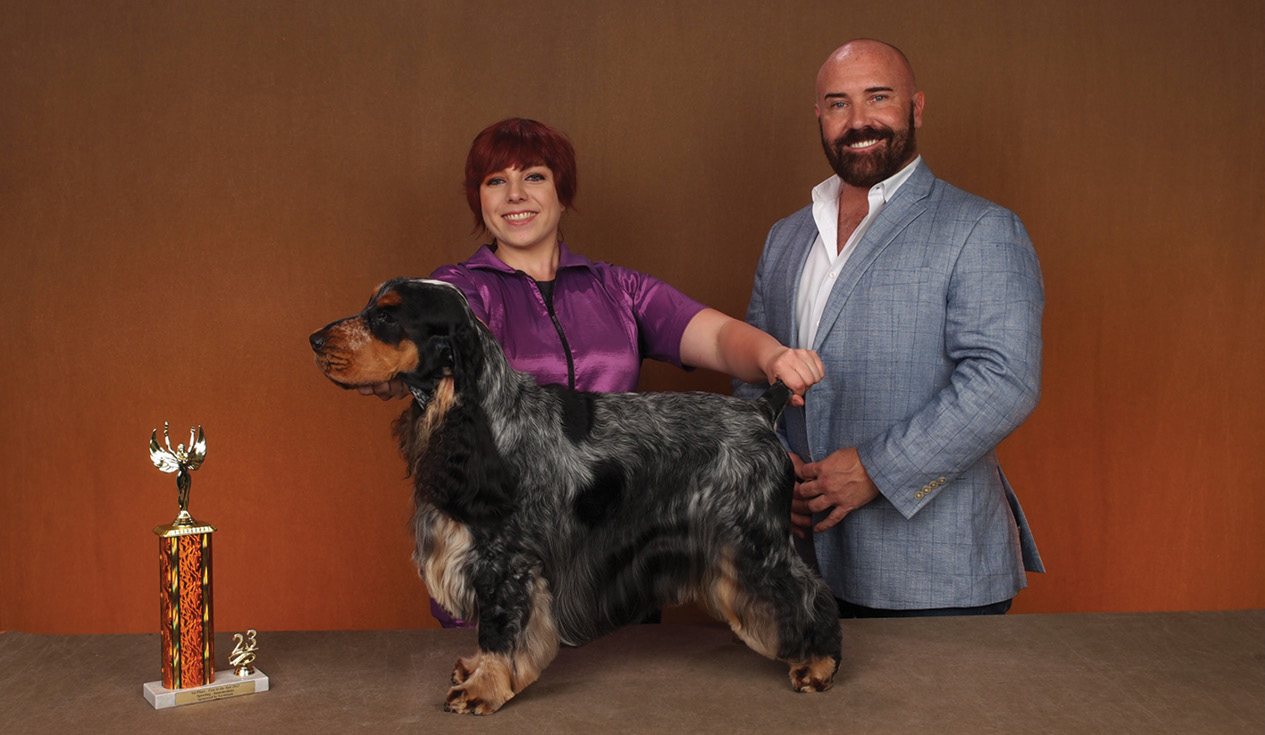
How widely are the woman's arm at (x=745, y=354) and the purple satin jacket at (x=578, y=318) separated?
0.20ft

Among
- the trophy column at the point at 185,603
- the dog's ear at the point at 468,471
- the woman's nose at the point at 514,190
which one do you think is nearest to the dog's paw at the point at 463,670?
the dog's ear at the point at 468,471

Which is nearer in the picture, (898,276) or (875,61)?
(898,276)

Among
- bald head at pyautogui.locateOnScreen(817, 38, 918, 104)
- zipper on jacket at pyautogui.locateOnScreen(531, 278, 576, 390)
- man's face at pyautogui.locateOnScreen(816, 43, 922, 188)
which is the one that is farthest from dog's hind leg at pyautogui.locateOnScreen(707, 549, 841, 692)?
bald head at pyautogui.locateOnScreen(817, 38, 918, 104)

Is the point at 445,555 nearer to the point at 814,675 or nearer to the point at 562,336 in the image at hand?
the point at 814,675

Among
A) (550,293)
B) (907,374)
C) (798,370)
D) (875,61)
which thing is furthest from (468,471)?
(875,61)

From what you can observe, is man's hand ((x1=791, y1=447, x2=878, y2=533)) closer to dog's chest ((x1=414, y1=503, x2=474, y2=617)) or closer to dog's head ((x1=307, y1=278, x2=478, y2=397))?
dog's chest ((x1=414, y1=503, x2=474, y2=617))

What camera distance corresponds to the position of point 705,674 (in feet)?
7.25

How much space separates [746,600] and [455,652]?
26.9 inches

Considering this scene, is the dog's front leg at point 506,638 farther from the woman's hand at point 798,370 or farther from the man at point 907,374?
the man at point 907,374

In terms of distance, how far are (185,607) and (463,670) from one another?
1.78ft

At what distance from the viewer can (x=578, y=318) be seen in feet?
9.70

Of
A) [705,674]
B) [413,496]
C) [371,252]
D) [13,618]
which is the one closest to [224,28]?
[371,252]

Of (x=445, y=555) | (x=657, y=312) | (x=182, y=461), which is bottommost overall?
(x=445, y=555)

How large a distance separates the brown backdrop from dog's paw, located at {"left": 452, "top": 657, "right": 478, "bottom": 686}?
2.27 m
